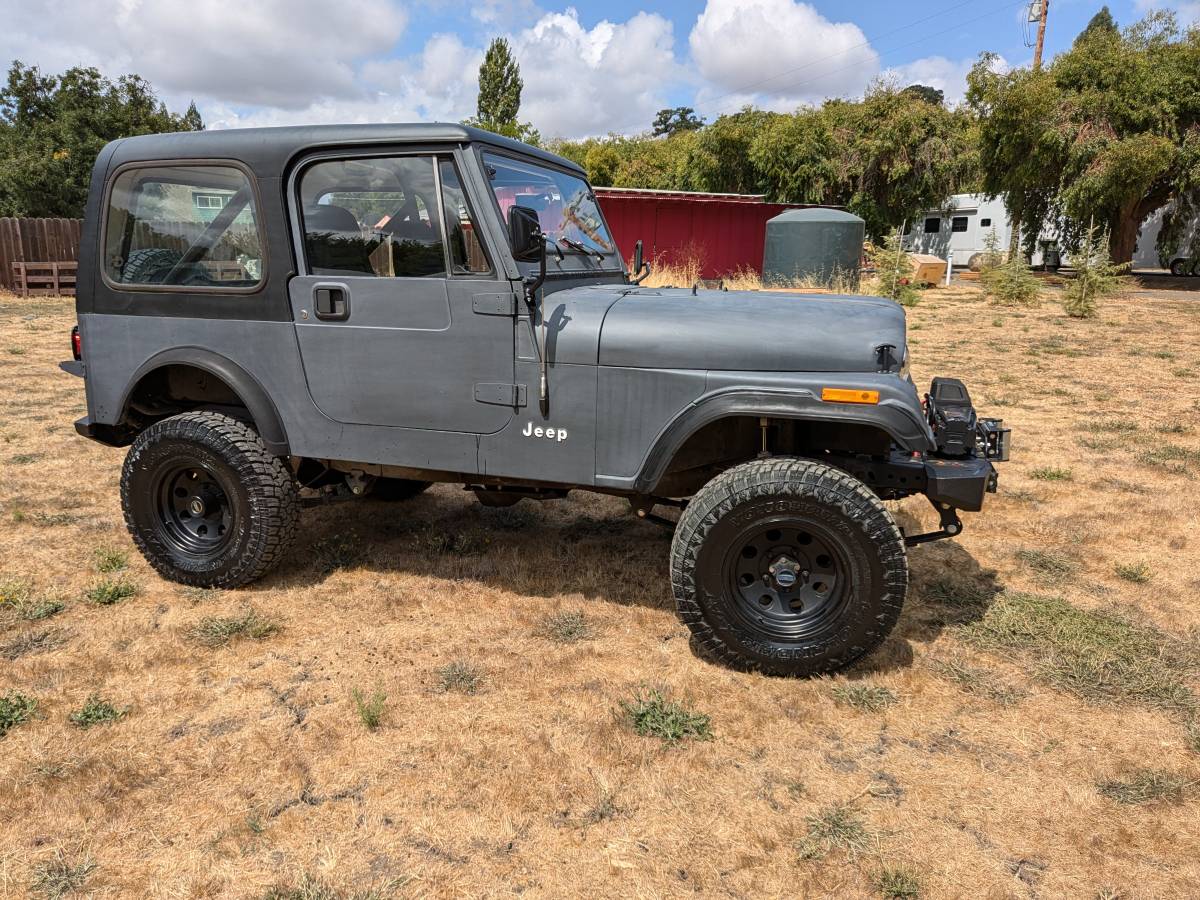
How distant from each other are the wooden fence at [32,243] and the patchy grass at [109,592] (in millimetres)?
18261

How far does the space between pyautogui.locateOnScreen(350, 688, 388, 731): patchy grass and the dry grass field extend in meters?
0.02

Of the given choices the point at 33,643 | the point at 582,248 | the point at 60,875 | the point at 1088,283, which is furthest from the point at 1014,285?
the point at 60,875

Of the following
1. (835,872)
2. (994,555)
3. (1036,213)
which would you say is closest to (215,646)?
(835,872)

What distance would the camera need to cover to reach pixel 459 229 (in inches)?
136

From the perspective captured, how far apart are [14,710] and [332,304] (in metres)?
2.00

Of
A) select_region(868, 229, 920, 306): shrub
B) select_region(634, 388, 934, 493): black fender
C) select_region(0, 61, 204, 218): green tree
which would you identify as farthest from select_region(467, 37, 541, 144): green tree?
select_region(634, 388, 934, 493): black fender

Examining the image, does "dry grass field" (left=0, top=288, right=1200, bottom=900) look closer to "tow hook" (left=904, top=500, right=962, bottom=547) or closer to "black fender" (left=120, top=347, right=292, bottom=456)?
"tow hook" (left=904, top=500, right=962, bottom=547)

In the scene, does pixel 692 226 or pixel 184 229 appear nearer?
pixel 184 229

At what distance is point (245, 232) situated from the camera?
3768 mm

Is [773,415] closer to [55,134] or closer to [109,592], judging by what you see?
[109,592]

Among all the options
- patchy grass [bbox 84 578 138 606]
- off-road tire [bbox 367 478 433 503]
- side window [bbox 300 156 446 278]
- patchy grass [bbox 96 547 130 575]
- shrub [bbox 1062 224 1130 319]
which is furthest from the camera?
shrub [bbox 1062 224 1130 319]

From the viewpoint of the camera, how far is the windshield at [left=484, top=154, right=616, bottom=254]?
11.9ft

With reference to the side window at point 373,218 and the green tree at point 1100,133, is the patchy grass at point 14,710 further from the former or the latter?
the green tree at point 1100,133

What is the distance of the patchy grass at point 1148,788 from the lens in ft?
8.67
